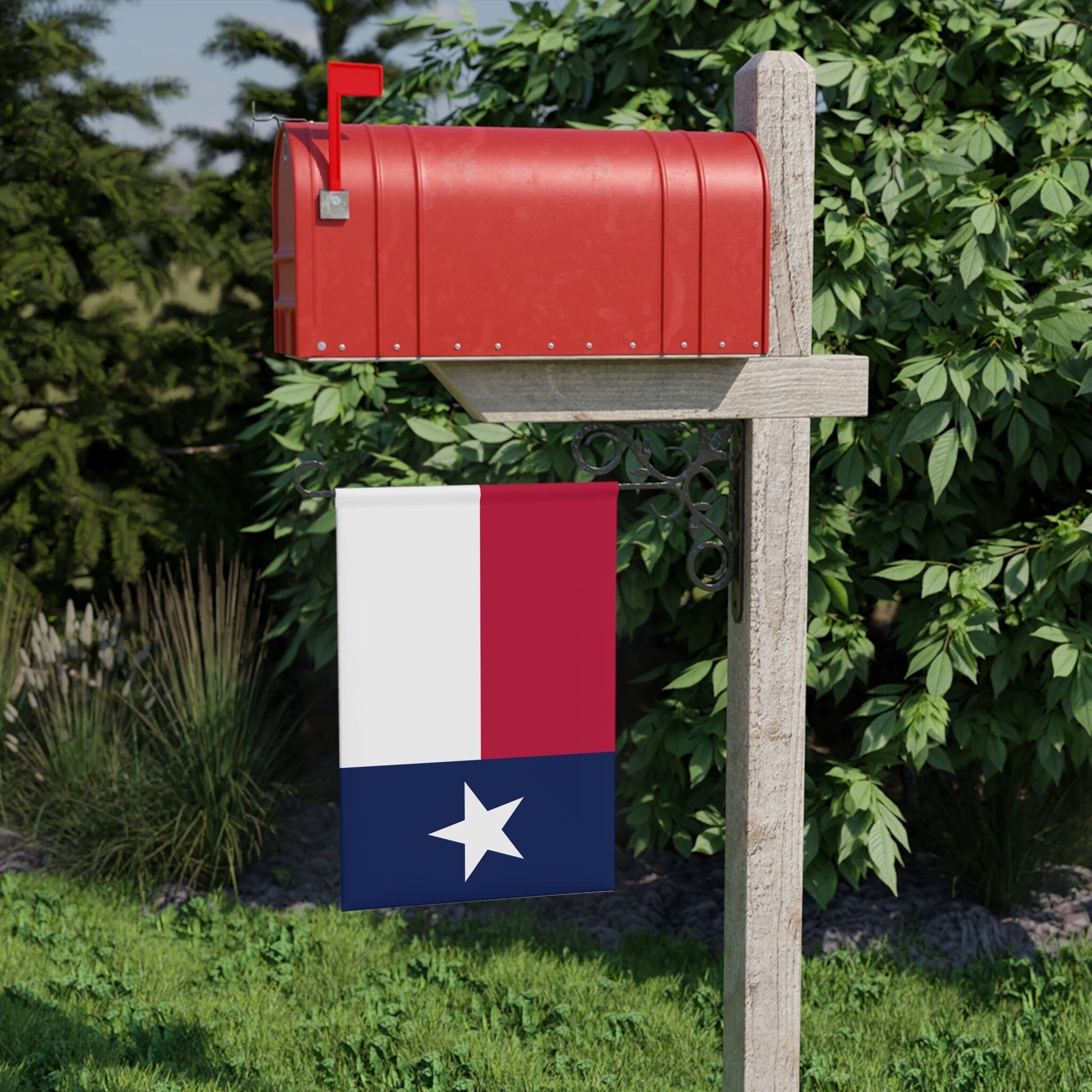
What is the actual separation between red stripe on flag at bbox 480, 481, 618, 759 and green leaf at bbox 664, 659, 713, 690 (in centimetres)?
146

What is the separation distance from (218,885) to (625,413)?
Result: 365 centimetres

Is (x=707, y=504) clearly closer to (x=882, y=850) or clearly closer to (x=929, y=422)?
(x=929, y=422)

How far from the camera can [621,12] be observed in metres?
4.92

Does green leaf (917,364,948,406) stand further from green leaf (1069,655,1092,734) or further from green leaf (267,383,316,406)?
green leaf (267,383,316,406)

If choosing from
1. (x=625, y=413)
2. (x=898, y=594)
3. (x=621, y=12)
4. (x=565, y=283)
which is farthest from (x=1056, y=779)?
(x=621, y=12)

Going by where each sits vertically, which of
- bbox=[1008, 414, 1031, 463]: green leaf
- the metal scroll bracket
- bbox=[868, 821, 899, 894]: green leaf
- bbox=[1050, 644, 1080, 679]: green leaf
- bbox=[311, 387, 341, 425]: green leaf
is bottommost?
bbox=[868, 821, 899, 894]: green leaf

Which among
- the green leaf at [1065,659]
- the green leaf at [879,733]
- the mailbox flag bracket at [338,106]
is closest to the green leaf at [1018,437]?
the green leaf at [1065,659]

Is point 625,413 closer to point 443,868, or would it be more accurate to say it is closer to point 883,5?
point 443,868

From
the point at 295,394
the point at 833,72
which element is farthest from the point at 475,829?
the point at 833,72

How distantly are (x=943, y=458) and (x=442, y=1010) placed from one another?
8.18 ft

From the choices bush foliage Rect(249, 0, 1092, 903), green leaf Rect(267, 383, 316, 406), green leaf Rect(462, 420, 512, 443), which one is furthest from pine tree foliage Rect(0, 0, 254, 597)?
green leaf Rect(462, 420, 512, 443)

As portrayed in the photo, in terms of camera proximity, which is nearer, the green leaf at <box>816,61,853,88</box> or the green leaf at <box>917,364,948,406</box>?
the green leaf at <box>917,364,948,406</box>

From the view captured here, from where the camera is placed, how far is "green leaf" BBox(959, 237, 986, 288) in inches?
155

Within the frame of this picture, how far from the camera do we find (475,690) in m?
2.81
